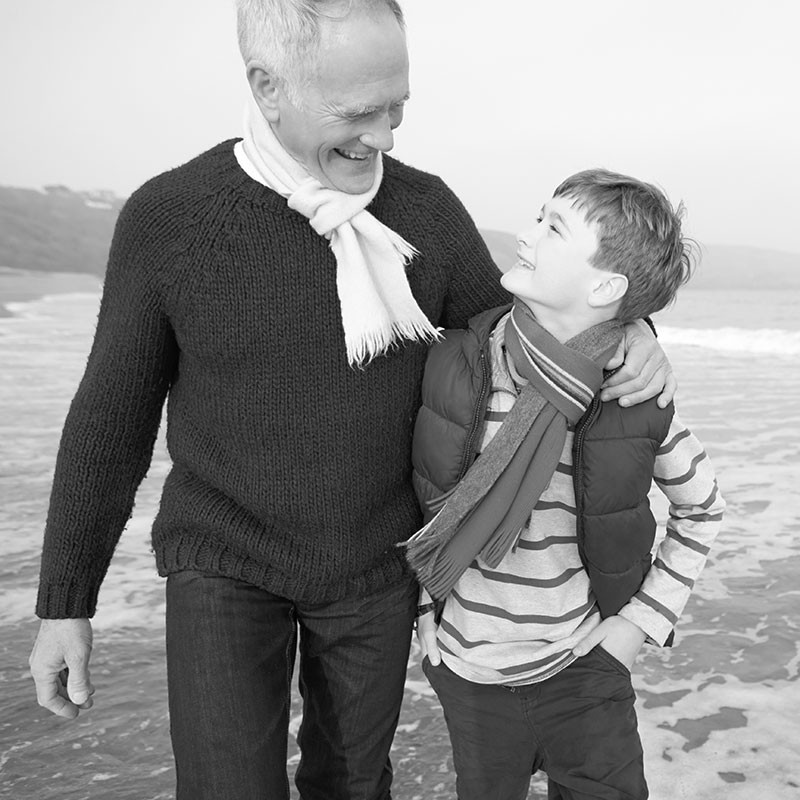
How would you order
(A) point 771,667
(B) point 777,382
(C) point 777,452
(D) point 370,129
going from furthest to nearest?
(B) point 777,382 < (C) point 777,452 < (A) point 771,667 < (D) point 370,129

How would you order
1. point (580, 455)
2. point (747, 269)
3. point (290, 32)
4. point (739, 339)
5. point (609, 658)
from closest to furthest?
1. point (290, 32)
2. point (580, 455)
3. point (609, 658)
4. point (739, 339)
5. point (747, 269)

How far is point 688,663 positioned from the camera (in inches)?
102

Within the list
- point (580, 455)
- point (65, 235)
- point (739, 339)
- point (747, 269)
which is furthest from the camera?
point (747, 269)

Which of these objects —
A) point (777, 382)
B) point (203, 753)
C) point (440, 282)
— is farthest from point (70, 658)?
point (777, 382)

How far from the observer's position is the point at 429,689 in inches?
96.0

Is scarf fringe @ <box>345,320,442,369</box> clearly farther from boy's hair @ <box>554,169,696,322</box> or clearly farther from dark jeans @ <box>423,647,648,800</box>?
dark jeans @ <box>423,647,648,800</box>

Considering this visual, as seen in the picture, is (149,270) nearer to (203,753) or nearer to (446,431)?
(446,431)

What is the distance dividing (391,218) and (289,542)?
495 millimetres

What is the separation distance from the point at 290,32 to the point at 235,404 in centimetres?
50

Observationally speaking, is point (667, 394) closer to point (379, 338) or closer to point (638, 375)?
point (638, 375)

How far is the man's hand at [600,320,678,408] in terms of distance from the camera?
4.74 ft

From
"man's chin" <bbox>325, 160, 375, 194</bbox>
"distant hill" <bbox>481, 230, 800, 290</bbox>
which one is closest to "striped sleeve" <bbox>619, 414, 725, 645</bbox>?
"man's chin" <bbox>325, 160, 375, 194</bbox>

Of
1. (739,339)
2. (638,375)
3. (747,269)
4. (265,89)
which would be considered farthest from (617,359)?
(747,269)

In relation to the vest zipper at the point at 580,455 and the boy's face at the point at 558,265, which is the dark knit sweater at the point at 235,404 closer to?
the boy's face at the point at 558,265
